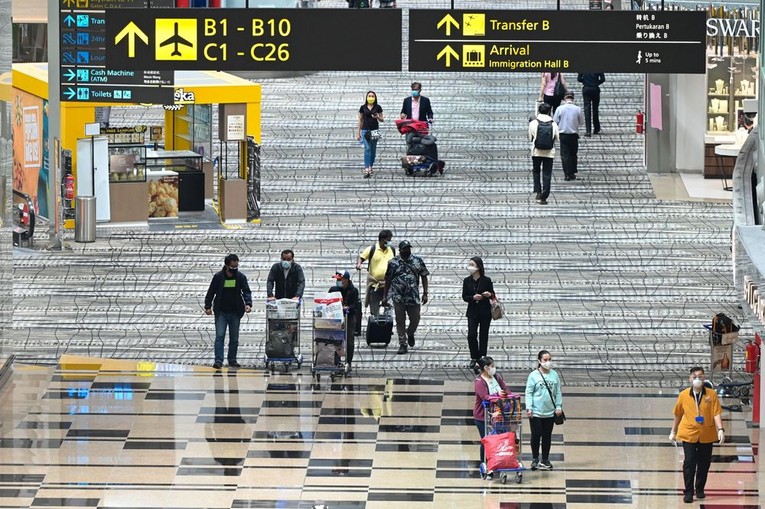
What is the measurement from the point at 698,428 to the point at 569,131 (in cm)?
1308

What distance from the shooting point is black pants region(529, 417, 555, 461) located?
15805mm

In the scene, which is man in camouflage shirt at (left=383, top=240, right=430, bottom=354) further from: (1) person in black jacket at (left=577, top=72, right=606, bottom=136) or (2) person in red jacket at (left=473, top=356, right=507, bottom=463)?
(1) person in black jacket at (left=577, top=72, right=606, bottom=136)

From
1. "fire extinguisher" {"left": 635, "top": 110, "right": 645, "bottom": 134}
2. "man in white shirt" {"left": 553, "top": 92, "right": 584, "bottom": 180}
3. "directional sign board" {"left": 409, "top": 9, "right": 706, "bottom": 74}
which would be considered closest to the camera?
"directional sign board" {"left": 409, "top": 9, "right": 706, "bottom": 74}

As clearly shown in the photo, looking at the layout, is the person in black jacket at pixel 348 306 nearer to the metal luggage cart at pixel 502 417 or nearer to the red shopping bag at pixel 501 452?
the metal luggage cart at pixel 502 417

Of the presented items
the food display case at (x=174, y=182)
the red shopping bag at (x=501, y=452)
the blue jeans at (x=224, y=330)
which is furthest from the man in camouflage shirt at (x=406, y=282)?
the food display case at (x=174, y=182)

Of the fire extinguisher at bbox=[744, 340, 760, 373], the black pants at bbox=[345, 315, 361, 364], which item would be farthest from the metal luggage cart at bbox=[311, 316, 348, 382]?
the fire extinguisher at bbox=[744, 340, 760, 373]

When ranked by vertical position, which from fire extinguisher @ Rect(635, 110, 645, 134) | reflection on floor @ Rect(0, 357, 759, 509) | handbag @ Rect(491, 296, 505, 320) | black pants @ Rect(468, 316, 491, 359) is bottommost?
reflection on floor @ Rect(0, 357, 759, 509)

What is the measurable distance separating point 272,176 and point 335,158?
1411mm

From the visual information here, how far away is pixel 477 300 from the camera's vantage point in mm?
19094

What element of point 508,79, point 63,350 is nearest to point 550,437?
point 63,350

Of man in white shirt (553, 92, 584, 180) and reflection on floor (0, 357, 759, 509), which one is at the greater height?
man in white shirt (553, 92, 584, 180)

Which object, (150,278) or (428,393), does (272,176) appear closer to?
(150,278)

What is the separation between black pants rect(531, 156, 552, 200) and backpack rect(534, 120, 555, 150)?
0.23 m

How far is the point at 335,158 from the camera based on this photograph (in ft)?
96.3
